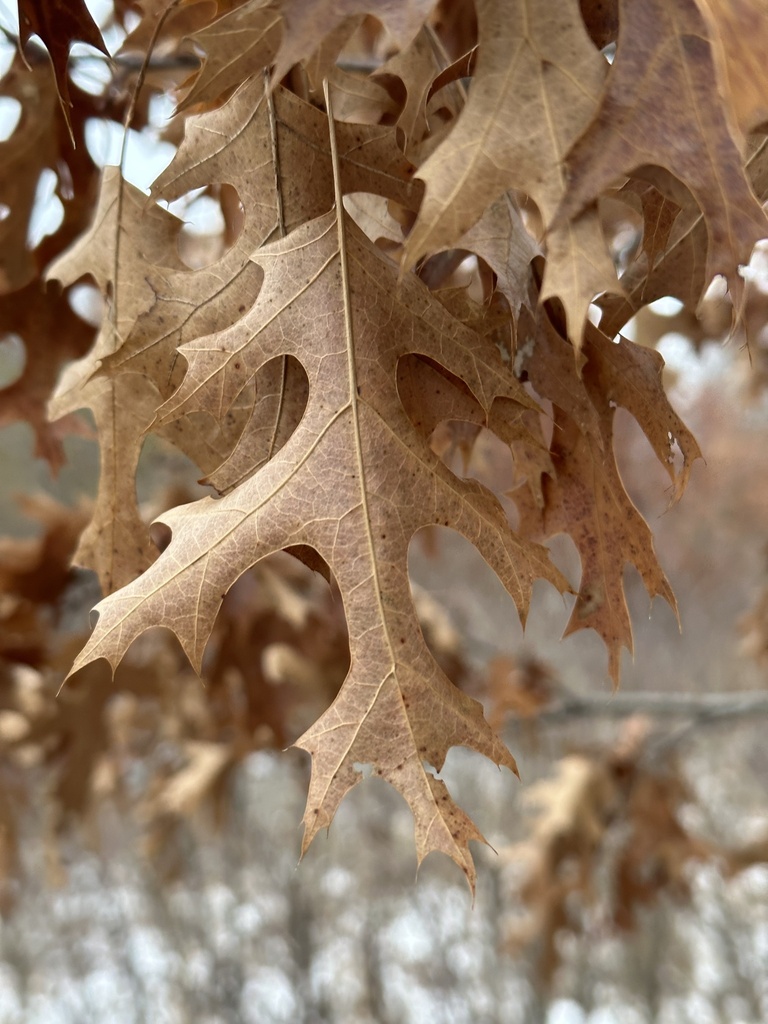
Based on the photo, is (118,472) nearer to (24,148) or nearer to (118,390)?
(118,390)

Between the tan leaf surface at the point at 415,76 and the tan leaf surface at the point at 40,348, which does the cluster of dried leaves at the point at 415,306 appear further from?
the tan leaf surface at the point at 40,348

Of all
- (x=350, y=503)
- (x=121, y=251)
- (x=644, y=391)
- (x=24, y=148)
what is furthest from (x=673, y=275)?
(x=24, y=148)

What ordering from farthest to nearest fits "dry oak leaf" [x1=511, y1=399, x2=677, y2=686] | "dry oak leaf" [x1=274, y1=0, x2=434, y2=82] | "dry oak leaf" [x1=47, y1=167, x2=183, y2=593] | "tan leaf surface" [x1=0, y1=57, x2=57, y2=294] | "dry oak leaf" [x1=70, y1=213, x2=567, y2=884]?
"tan leaf surface" [x1=0, y1=57, x2=57, y2=294]
"dry oak leaf" [x1=47, y1=167, x2=183, y2=593]
"dry oak leaf" [x1=511, y1=399, x2=677, y2=686]
"dry oak leaf" [x1=70, y1=213, x2=567, y2=884]
"dry oak leaf" [x1=274, y1=0, x2=434, y2=82]

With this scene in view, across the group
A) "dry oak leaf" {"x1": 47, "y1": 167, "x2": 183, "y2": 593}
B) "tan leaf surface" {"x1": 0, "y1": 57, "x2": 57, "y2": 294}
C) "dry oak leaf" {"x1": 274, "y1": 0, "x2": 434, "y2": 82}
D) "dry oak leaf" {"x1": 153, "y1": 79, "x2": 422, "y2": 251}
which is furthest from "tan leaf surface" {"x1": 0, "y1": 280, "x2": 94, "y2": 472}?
"dry oak leaf" {"x1": 274, "y1": 0, "x2": 434, "y2": 82}

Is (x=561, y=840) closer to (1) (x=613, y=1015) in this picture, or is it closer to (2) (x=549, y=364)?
(2) (x=549, y=364)

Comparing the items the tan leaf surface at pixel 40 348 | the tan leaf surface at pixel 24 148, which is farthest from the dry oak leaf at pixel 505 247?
the tan leaf surface at pixel 40 348

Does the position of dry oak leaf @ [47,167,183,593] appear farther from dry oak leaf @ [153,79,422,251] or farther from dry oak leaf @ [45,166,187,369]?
dry oak leaf @ [153,79,422,251]
